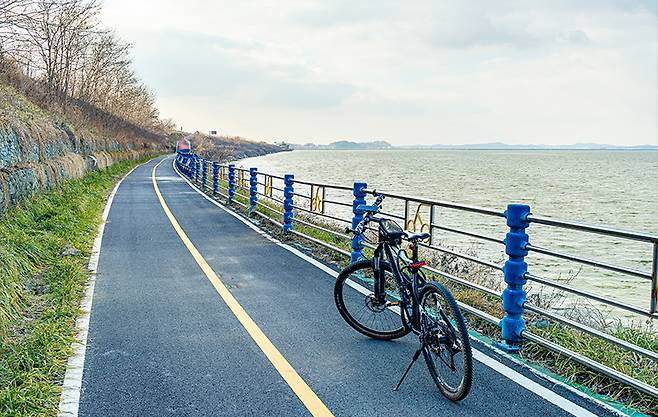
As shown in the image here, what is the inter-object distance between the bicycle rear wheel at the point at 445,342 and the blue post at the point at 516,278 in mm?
1180

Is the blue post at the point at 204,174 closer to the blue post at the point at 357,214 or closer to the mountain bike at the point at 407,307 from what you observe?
the blue post at the point at 357,214

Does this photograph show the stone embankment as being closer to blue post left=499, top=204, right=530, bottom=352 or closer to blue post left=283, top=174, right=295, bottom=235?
blue post left=283, top=174, right=295, bottom=235

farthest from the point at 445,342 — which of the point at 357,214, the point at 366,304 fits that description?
the point at 357,214

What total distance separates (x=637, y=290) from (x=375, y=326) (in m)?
10.3

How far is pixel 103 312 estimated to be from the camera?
278 inches

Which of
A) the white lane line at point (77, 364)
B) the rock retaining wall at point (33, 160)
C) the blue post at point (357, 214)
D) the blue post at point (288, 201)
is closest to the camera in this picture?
the white lane line at point (77, 364)

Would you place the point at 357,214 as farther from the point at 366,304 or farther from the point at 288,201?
the point at 288,201

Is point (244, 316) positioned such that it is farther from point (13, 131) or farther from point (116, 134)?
point (116, 134)

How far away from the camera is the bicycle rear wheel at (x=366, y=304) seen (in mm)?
6250

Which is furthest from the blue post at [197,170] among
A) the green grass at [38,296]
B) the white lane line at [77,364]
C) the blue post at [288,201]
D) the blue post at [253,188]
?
the white lane line at [77,364]

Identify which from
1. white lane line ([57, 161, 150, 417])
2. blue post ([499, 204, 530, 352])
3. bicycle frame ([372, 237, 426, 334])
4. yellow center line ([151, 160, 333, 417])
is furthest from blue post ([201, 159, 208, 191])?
blue post ([499, 204, 530, 352])

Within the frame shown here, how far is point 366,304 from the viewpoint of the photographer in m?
6.44

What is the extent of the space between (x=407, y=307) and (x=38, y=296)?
492cm

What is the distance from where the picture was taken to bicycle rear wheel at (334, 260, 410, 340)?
625 centimetres
